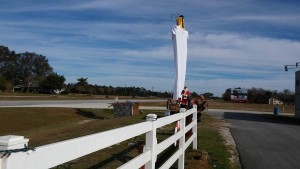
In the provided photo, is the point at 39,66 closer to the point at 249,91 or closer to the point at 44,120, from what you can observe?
the point at 249,91

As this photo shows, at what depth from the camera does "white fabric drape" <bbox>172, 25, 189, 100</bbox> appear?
17.2 m

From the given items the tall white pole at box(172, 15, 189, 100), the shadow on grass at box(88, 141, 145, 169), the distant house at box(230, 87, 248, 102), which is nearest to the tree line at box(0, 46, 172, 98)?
the distant house at box(230, 87, 248, 102)

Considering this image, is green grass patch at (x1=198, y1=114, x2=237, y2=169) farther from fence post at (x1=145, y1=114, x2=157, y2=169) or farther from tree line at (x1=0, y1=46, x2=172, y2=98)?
tree line at (x1=0, y1=46, x2=172, y2=98)

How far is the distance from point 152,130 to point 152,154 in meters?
0.34

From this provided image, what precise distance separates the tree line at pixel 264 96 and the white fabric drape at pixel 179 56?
8899 centimetres

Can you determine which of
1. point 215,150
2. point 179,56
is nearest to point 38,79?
point 179,56

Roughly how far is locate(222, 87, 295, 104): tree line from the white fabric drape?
8899 cm

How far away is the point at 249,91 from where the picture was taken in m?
107

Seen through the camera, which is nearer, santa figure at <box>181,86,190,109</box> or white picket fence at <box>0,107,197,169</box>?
white picket fence at <box>0,107,197,169</box>

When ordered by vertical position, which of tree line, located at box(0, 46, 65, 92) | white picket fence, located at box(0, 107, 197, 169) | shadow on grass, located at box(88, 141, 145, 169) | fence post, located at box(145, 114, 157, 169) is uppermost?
tree line, located at box(0, 46, 65, 92)

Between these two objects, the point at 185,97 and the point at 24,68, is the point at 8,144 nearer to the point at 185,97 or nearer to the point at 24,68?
the point at 185,97

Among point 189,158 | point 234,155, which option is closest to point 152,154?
point 189,158

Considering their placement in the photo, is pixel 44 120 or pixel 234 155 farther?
pixel 44 120

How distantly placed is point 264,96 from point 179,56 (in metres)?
93.3
